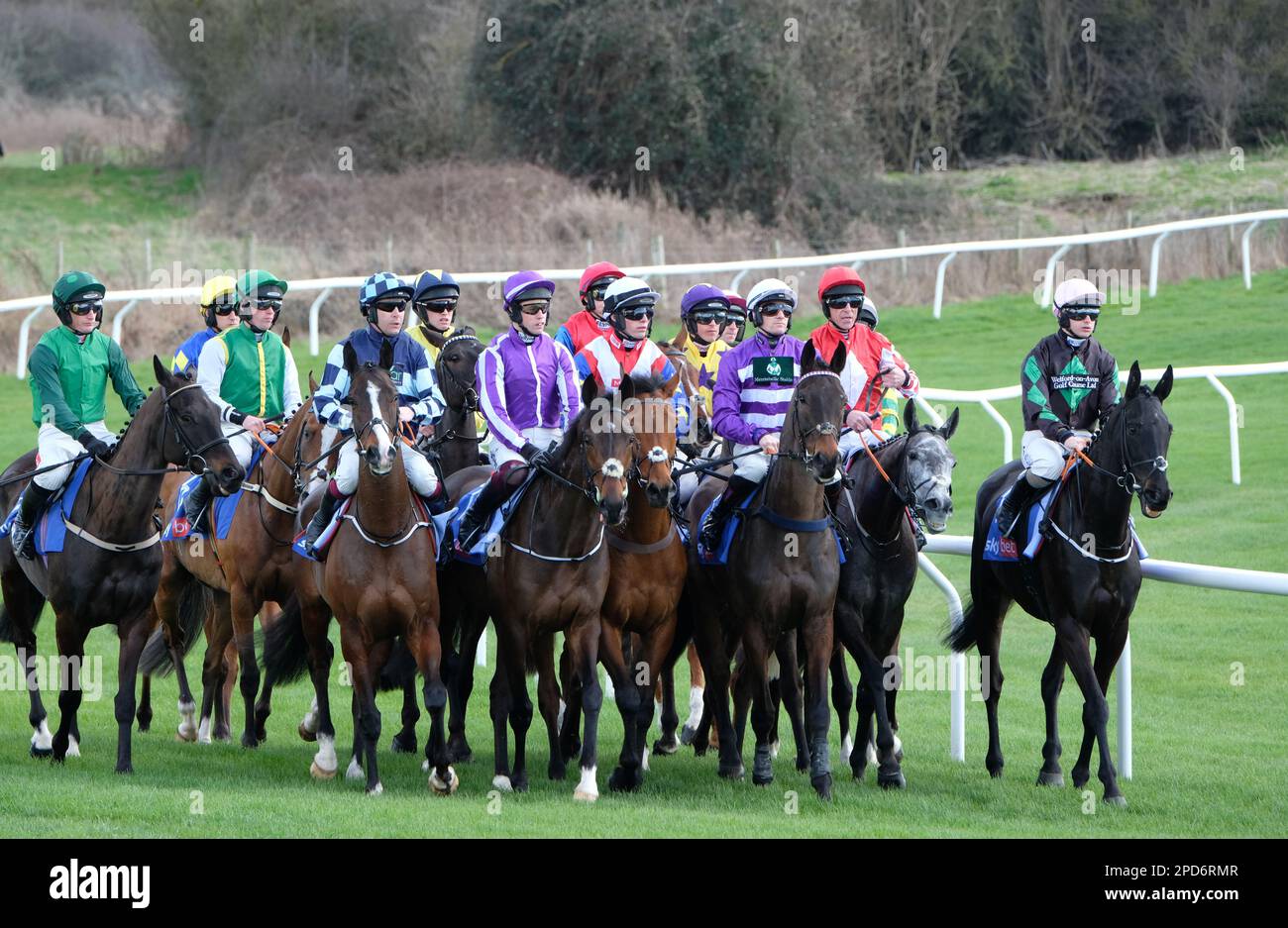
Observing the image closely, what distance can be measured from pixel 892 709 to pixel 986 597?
770 mm

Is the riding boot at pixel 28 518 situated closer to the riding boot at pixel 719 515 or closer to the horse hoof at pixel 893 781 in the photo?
the riding boot at pixel 719 515

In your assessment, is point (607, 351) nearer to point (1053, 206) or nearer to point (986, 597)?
point (986, 597)

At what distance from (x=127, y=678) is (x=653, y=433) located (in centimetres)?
296

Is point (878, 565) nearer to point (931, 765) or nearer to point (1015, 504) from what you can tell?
point (1015, 504)

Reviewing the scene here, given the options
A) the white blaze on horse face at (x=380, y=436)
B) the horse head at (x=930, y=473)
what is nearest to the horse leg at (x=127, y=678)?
the white blaze on horse face at (x=380, y=436)

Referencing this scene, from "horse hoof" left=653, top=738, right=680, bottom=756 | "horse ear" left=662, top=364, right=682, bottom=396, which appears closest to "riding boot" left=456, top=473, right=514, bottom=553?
"horse ear" left=662, top=364, right=682, bottom=396

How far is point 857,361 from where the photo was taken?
9242 mm

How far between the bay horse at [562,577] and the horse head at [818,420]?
77cm

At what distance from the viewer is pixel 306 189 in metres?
25.7

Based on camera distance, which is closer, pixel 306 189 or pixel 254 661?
pixel 254 661

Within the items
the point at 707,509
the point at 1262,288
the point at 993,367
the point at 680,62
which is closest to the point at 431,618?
the point at 707,509

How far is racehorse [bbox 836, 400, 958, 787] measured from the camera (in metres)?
8.47

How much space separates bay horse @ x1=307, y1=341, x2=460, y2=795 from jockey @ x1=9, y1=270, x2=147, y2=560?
1.62 m

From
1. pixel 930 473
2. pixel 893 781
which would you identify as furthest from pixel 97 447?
pixel 893 781
